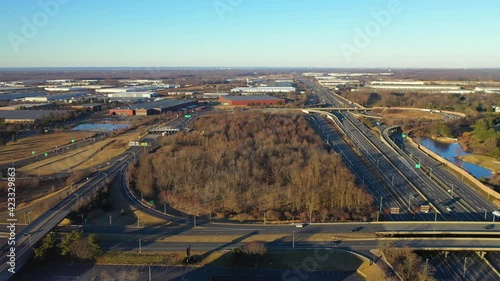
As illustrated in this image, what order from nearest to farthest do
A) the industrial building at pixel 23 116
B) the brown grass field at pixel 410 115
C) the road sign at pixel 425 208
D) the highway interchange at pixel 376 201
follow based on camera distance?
the highway interchange at pixel 376 201 < the road sign at pixel 425 208 < the industrial building at pixel 23 116 < the brown grass field at pixel 410 115

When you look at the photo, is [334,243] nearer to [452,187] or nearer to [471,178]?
[452,187]

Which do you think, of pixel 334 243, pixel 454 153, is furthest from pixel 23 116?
pixel 454 153

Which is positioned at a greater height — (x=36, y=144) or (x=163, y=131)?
(x=163, y=131)

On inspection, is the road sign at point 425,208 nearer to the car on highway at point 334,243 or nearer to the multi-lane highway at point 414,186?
the multi-lane highway at point 414,186

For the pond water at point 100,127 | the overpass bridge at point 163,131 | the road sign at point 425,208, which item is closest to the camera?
the road sign at point 425,208

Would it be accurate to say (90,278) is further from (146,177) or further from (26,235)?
(146,177)

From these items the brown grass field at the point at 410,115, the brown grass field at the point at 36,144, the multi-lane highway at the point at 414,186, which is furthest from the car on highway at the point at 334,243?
the brown grass field at the point at 410,115
